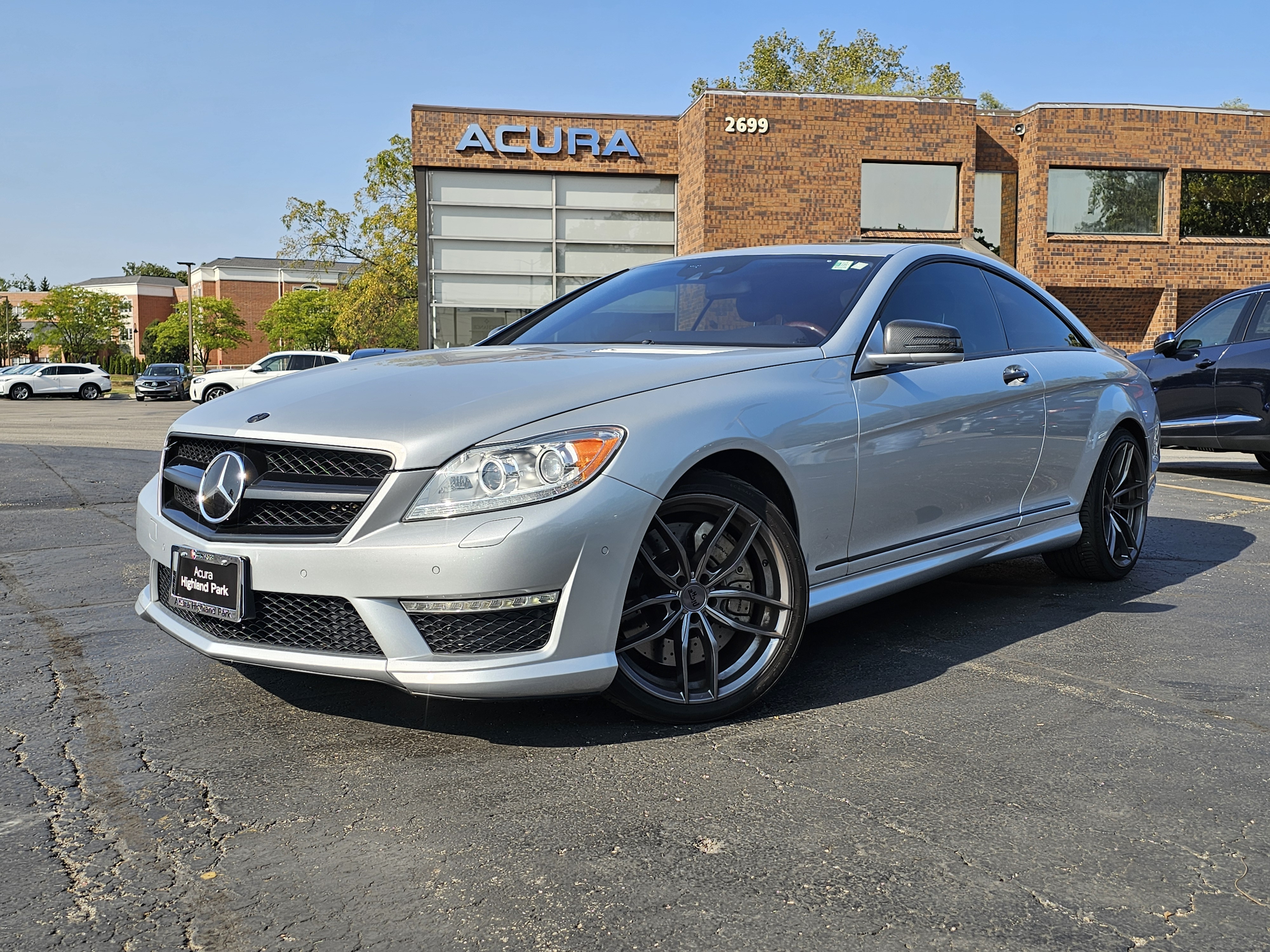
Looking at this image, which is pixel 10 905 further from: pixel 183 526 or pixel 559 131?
pixel 559 131

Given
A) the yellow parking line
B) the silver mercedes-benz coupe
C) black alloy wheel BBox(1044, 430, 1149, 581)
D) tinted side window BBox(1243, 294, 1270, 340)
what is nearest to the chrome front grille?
the silver mercedes-benz coupe

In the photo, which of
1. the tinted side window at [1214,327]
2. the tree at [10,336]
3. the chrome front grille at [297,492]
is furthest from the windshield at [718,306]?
the tree at [10,336]

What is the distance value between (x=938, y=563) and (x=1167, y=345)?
7.63 metres

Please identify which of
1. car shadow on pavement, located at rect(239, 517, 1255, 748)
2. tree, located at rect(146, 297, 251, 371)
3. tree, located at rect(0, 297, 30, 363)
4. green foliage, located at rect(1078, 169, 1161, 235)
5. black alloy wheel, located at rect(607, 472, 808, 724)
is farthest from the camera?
tree, located at rect(0, 297, 30, 363)

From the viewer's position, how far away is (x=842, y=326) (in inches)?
161

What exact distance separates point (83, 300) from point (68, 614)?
283 feet

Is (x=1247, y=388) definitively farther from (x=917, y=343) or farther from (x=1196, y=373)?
(x=917, y=343)

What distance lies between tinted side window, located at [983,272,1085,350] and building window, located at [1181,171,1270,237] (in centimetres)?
2470

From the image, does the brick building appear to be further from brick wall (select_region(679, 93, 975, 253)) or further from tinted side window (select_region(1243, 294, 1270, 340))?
tinted side window (select_region(1243, 294, 1270, 340))

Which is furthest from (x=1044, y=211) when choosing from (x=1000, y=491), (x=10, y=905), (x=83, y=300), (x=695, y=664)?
(x=83, y=300)

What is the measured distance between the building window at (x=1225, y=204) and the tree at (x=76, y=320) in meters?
74.6

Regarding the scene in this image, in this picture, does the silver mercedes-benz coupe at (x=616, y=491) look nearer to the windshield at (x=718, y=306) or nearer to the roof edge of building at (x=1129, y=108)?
the windshield at (x=718, y=306)

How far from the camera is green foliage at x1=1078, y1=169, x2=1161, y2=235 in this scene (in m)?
27.0

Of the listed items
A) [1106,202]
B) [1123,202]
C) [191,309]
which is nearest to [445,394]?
[1106,202]
